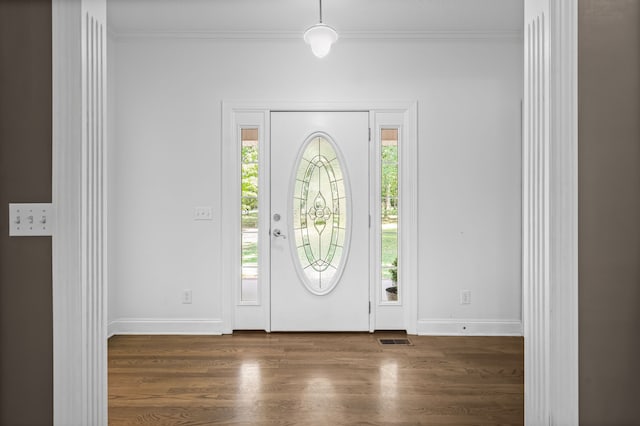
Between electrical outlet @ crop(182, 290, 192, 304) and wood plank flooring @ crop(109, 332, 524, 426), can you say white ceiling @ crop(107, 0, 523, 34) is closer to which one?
electrical outlet @ crop(182, 290, 192, 304)

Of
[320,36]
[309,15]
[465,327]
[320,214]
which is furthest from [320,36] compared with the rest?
[465,327]

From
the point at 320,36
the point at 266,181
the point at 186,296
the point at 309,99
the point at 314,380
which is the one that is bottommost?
the point at 314,380

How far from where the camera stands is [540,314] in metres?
1.58

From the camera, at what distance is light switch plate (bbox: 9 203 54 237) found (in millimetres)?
1574

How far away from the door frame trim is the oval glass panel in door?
0.97 ft

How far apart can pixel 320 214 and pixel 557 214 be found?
239cm

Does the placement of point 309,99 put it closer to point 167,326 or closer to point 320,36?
point 320,36

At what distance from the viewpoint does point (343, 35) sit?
3.68m

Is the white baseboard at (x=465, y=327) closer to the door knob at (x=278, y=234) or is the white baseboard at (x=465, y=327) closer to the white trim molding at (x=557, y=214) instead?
the door knob at (x=278, y=234)

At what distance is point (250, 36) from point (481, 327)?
3243 mm

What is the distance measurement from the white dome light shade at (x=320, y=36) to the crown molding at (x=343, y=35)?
0.94 meters

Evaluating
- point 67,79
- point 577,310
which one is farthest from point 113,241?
point 577,310

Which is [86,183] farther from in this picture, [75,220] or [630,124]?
[630,124]

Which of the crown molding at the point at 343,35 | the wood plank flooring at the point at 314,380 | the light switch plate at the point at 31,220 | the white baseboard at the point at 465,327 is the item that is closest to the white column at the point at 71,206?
the light switch plate at the point at 31,220
